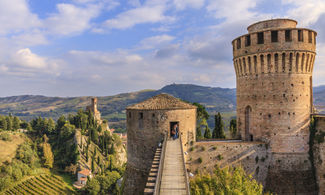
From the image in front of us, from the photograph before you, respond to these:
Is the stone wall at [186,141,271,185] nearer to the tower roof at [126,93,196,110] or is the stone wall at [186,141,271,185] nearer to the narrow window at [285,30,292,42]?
the tower roof at [126,93,196,110]

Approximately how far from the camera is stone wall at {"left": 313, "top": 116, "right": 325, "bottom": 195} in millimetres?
21603

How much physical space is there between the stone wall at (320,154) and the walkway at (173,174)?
15.5 meters

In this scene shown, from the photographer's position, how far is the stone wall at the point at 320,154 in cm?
2160

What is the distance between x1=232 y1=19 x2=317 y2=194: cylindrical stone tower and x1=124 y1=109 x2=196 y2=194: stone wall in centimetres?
840

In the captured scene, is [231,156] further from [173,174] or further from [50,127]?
[50,127]

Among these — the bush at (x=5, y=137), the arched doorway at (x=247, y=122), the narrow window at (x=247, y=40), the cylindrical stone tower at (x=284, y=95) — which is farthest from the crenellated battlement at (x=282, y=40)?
the bush at (x=5, y=137)

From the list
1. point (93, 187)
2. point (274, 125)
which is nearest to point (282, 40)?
point (274, 125)

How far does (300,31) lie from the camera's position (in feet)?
72.0

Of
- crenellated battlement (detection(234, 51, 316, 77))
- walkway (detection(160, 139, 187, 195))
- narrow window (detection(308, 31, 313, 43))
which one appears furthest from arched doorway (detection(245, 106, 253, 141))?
walkway (detection(160, 139, 187, 195))

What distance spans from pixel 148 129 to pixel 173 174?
309 inches

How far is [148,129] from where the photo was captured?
20.1m

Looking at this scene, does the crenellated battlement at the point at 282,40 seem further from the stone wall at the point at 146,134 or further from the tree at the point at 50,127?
the tree at the point at 50,127

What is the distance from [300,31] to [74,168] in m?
95.8

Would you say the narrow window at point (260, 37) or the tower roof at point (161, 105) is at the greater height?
the narrow window at point (260, 37)
